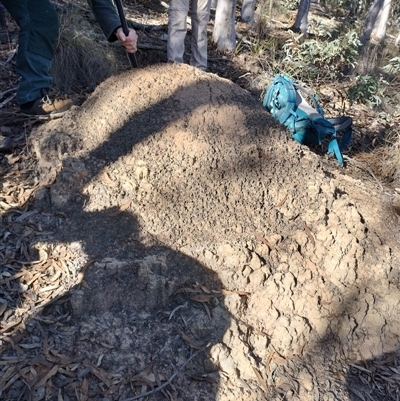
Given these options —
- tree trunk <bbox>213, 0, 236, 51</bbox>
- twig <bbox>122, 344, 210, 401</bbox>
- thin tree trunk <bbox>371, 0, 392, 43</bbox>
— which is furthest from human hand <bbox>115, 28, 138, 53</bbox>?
thin tree trunk <bbox>371, 0, 392, 43</bbox>

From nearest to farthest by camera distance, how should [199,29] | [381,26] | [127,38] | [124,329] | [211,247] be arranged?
[124,329] → [211,247] → [127,38] → [199,29] → [381,26]

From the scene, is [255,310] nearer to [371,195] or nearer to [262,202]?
[262,202]

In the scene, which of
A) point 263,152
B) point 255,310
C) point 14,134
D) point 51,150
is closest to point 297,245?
point 255,310

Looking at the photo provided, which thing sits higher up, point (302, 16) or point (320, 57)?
point (320, 57)

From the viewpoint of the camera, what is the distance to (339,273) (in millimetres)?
2633

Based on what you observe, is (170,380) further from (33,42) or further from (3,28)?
(3,28)

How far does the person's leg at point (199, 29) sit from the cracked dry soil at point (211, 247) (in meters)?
1.91

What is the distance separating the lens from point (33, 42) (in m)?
3.47

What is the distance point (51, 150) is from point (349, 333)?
218 cm

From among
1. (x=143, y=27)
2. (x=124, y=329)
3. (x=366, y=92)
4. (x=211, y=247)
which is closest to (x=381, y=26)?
(x=366, y=92)

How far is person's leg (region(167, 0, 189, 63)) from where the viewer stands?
479 centimetres

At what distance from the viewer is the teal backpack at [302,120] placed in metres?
3.97

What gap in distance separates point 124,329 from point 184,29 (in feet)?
11.8

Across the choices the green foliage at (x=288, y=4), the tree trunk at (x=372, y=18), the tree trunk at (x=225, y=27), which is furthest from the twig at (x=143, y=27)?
the green foliage at (x=288, y=4)
